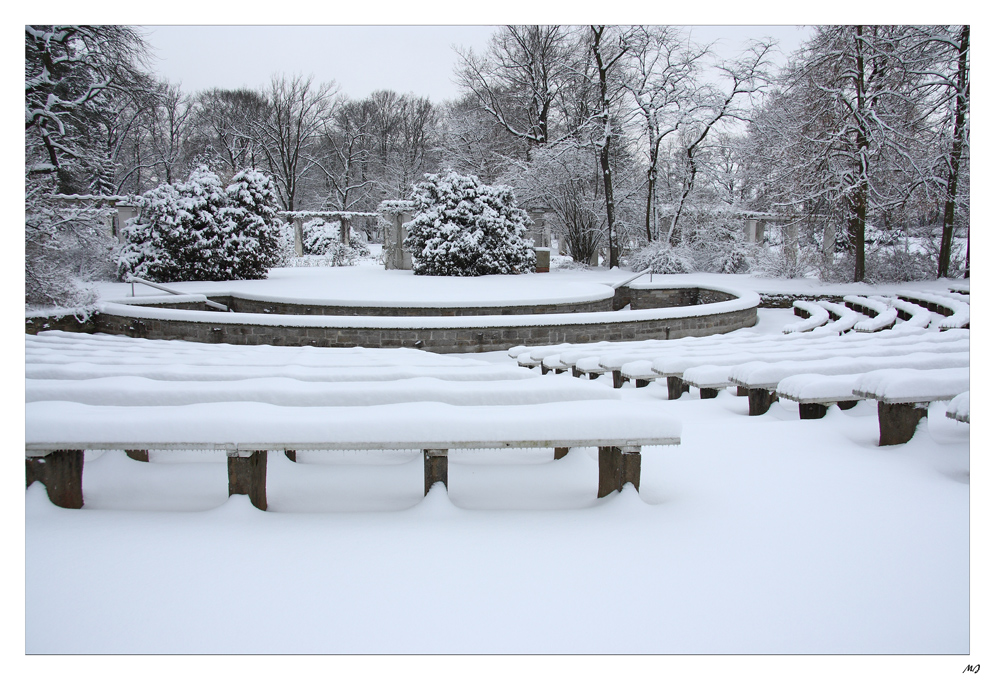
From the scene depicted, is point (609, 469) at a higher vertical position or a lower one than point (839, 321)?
lower

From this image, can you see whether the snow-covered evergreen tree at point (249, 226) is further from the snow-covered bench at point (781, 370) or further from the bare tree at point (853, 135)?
Result: the snow-covered bench at point (781, 370)

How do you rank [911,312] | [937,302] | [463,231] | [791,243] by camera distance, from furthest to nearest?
[463,231], [791,243], [937,302], [911,312]

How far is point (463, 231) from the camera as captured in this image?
1800 centimetres

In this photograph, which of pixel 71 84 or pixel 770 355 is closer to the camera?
pixel 770 355

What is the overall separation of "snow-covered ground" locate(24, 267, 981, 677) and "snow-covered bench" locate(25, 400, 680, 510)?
0.09 m

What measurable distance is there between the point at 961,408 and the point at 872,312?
35.2 ft

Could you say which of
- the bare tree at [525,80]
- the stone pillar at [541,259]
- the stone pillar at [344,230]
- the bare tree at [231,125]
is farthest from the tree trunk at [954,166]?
the stone pillar at [344,230]

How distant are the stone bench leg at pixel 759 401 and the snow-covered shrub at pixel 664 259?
15696 mm

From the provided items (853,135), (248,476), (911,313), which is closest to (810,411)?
(248,476)

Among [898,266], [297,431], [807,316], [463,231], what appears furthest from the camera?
[463,231]

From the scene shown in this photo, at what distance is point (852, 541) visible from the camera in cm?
194

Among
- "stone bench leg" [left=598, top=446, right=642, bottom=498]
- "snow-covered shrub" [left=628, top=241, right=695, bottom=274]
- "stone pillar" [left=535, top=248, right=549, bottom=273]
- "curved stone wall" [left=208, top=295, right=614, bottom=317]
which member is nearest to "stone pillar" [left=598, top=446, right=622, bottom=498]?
"stone bench leg" [left=598, top=446, right=642, bottom=498]

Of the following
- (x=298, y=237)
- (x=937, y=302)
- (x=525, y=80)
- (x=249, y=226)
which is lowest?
(x=937, y=302)

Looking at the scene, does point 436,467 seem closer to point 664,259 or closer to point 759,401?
point 759,401
